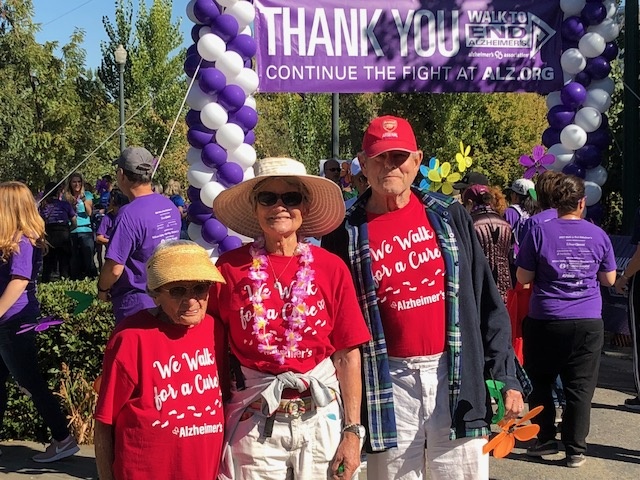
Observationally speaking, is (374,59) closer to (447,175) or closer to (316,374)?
(447,175)

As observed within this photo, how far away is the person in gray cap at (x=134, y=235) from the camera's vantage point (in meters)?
4.10

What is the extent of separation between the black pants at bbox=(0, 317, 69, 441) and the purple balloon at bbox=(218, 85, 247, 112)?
10.5ft

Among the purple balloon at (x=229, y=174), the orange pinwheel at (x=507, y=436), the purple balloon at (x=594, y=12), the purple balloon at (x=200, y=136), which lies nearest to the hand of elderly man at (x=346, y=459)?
the orange pinwheel at (x=507, y=436)

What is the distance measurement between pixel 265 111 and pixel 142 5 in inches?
426

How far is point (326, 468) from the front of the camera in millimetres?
2490

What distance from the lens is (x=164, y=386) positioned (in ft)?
7.68

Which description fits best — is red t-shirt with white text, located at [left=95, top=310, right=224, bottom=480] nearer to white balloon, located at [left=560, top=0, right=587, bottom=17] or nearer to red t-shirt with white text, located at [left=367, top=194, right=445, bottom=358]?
red t-shirt with white text, located at [left=367, top=194, right=445, bottom=358]

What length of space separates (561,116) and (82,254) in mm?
7355

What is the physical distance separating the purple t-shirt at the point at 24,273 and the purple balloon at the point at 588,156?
5.83 meters

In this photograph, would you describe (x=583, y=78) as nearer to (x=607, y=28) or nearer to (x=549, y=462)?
(x=607, y=28)

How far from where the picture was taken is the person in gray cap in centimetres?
410

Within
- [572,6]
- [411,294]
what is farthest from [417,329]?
[572,6]

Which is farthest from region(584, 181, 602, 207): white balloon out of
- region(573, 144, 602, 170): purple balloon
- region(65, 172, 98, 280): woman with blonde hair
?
region(65, 172, 98, 280): woman with blonde hair

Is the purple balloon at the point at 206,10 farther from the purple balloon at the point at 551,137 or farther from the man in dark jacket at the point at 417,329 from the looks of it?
the man in dark jacket at the point at 417,329
